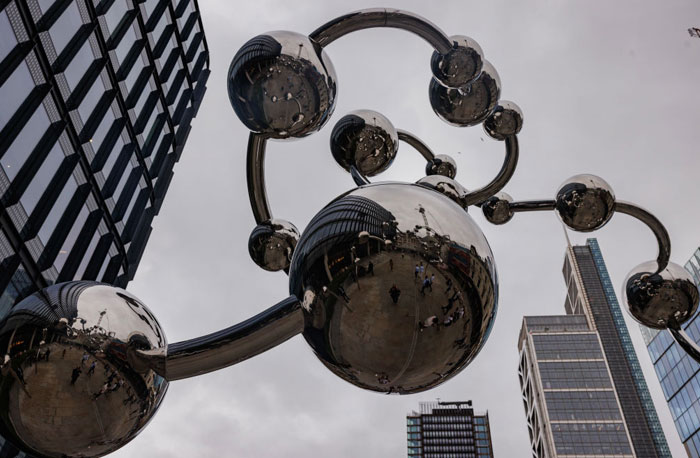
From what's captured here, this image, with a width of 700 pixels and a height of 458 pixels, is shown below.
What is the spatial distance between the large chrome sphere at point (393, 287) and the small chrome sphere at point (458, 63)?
131 cm

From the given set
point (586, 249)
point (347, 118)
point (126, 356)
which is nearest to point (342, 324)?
point (126, 356)

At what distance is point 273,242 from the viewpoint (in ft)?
8.01

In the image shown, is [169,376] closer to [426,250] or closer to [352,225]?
[352,225]

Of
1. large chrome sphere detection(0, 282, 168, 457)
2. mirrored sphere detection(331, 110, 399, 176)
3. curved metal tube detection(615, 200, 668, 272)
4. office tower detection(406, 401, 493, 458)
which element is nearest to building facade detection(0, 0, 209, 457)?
mirrored sphere detection(331, 110, 399, 176)

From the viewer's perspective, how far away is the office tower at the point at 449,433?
119 meters

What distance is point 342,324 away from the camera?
1.04 meters

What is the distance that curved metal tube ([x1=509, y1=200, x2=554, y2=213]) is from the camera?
2.89m

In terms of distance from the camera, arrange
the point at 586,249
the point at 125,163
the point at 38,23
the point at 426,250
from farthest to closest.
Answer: the point at 586,249, the point at 125,163, the point at 38,23, the point at 426,250

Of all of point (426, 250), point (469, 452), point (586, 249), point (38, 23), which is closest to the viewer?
point (426, 250)

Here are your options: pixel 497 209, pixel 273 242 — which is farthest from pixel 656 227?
pixel 273 242

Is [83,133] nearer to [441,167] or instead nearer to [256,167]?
[441,167]

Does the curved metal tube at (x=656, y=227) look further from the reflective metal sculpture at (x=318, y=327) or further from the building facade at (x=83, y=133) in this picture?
the building facade at (x=83, y=133)

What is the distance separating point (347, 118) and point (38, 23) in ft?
48.0

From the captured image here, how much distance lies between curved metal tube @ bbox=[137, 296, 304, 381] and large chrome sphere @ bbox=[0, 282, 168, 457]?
0.12m
